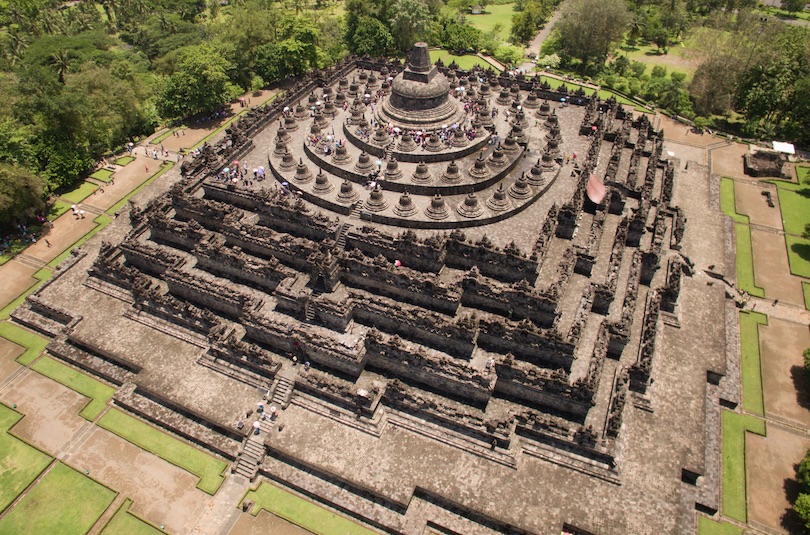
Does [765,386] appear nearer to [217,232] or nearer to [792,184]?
[792,184]

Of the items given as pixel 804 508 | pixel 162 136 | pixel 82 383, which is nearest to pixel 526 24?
pixel 162 136

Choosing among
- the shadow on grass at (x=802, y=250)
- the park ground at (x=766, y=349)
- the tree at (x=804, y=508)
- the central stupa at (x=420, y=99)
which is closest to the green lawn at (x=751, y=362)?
the park ground at (x=766, y=349)

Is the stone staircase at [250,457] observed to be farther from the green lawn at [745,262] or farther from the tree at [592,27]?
the tree at [592,27]

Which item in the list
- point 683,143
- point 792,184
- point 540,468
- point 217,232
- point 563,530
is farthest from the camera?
point 683,143

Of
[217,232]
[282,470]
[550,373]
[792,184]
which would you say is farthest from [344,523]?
[792,184]

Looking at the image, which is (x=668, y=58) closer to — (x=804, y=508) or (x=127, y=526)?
(x=804, y=508)

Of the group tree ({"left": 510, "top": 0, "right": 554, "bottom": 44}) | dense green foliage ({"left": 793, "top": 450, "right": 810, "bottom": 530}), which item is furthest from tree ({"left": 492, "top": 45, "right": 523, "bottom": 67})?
dense green foliage ({"left": 793, "top": 450, "right": 810, "bottom": 530})
